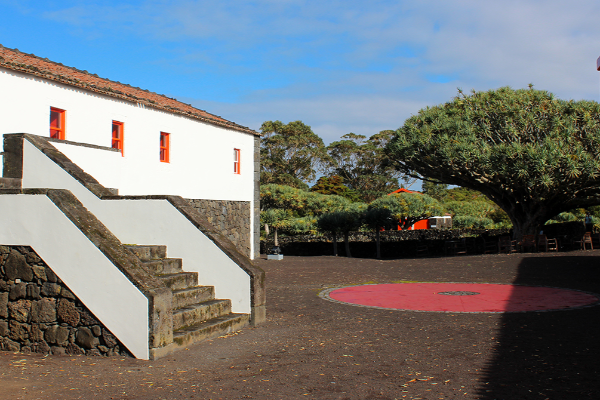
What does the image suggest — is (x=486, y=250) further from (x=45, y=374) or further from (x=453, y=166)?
(x=45, y=374)

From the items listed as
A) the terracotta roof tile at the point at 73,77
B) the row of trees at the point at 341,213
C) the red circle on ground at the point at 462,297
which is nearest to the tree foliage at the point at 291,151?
the row of trees at the point at 341,213

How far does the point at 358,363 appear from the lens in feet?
18.8

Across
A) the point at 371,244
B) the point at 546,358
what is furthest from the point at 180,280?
the point at 371,244

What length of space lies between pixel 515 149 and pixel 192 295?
1695cm

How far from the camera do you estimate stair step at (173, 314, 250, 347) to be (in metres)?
6.48

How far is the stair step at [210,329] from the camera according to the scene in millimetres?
6484

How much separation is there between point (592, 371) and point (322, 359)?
8.72 feet

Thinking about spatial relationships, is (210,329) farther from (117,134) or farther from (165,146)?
(165,146)

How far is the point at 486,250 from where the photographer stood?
2728 centimetres

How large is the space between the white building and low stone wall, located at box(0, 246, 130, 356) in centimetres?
19

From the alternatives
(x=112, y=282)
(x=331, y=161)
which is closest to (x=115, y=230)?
(x=112, y=282)

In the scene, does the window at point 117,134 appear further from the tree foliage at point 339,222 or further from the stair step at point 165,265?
the tree foliage at point 339,222

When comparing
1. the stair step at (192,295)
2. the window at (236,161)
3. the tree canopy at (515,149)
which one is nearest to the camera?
the stair step at (192,295)

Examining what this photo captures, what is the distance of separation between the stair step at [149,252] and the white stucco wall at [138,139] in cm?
372
